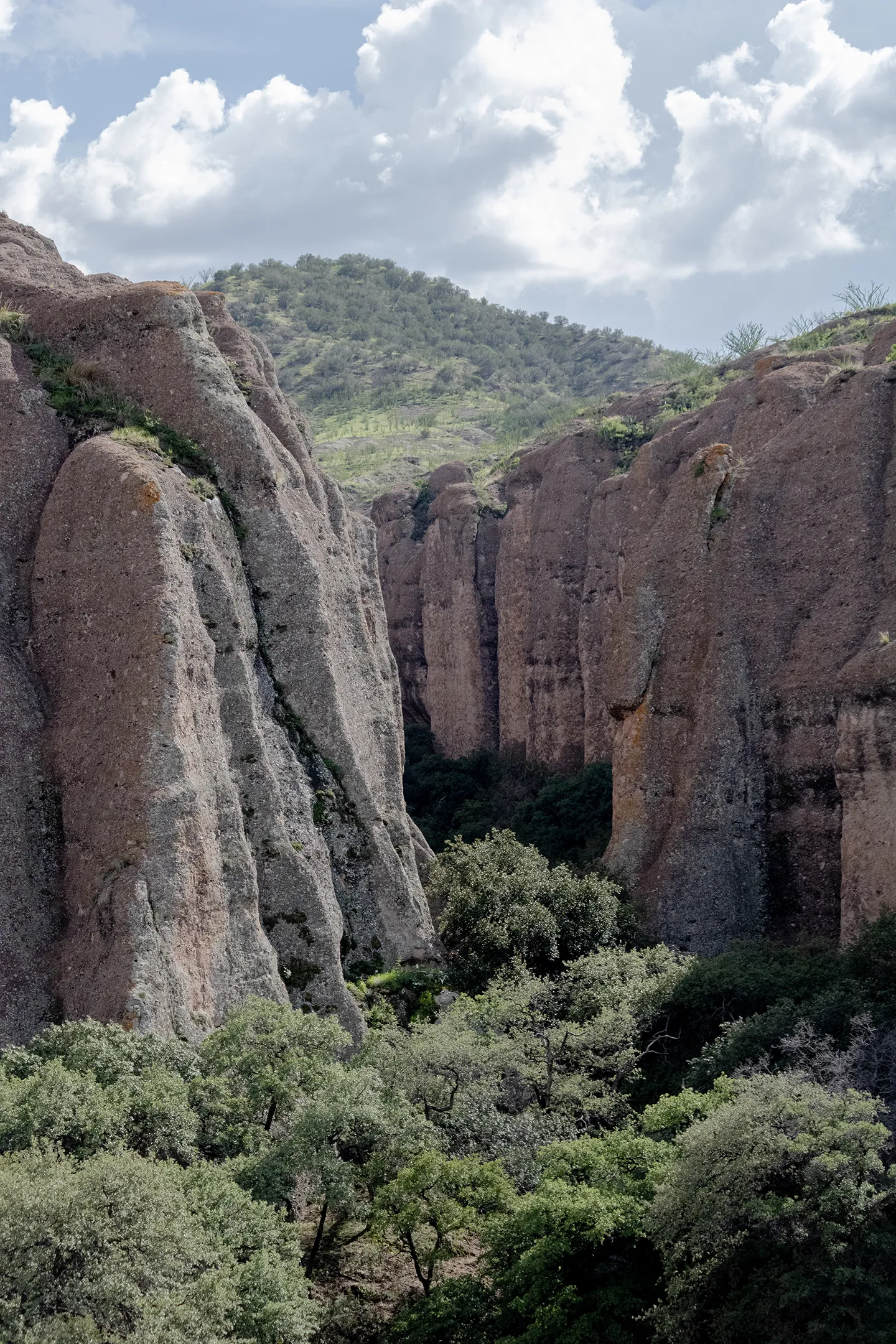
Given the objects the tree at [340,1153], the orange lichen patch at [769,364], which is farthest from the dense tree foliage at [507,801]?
the tree at [340,1153]

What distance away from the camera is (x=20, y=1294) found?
1138cm

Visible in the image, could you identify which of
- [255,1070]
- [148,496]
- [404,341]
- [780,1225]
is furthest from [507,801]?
[404,341]

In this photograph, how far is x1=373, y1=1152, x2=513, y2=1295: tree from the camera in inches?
616

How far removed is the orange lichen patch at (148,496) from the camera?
1955cm

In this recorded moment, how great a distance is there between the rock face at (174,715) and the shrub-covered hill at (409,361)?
42.7m

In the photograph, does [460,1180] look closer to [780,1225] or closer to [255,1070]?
[255,1070]

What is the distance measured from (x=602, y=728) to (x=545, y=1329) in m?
25.4

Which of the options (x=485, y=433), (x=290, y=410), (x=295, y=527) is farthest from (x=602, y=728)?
(x=485, y=433)

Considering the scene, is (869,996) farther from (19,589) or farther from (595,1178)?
(19,589)

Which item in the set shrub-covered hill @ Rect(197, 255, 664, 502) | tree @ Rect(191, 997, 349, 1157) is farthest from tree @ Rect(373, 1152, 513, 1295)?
shrub-covered hill @ Rect(197, 255, 664, 502)

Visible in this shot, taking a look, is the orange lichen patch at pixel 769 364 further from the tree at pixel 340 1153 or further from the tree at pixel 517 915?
the tree at pixel 340 1153

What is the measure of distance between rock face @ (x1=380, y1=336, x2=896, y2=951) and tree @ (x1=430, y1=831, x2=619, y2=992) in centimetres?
158

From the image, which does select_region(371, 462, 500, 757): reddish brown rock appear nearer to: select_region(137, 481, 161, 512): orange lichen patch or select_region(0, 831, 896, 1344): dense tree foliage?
select_region(0, 831, 896, 1344): dense tree foliage

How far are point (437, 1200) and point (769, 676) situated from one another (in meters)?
14.9
